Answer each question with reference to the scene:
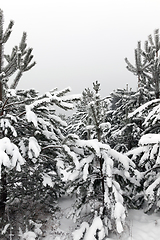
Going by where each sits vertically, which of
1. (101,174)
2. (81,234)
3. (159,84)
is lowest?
(81,234)

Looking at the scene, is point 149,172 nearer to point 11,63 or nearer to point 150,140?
point 150,140

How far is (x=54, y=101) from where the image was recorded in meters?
4.70

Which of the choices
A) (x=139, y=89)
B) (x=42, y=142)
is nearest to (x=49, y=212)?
(x=42, y=142)

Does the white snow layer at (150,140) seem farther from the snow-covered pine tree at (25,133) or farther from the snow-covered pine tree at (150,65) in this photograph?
the snow-covered pine tree at (150,65)

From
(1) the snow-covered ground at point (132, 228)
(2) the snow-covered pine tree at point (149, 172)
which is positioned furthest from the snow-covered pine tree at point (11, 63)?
(2) the snow-covered pine tree at point (149, 172)

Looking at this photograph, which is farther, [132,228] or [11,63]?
[11,63]

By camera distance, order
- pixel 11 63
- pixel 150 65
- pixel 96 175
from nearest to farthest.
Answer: pixel 96 175 → pixel 11 63 → pixel 150 65

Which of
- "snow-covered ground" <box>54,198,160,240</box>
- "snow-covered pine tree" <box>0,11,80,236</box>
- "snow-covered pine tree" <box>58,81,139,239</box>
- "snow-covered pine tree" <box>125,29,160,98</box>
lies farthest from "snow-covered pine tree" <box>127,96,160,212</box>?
"snow-covered pine tree" <box>0,11,80,236</box>

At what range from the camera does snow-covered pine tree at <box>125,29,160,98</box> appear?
7059 millimetres

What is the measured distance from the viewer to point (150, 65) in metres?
7.84

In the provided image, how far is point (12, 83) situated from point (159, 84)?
206 inches

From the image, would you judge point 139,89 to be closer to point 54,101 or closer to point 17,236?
point 54,101

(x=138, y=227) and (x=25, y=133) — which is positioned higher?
(x=25, y=133)

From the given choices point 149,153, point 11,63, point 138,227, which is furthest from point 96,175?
point 11,63
